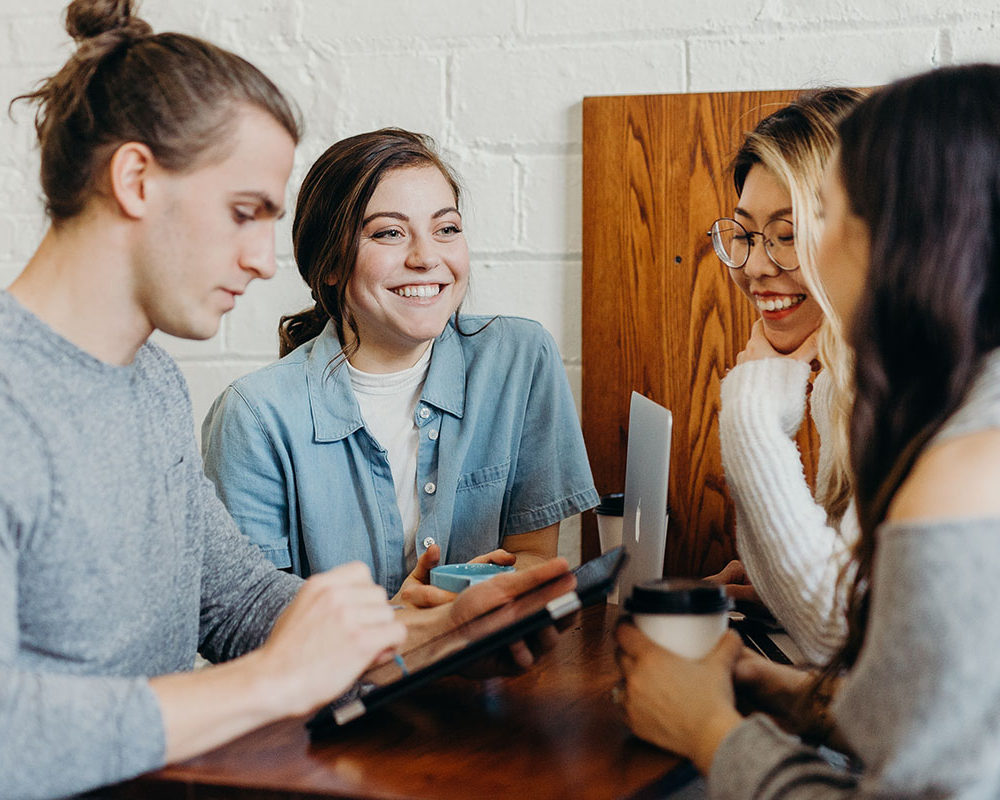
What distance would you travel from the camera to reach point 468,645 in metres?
0.78

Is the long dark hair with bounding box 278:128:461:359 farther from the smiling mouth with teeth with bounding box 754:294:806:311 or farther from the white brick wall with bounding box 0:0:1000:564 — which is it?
the smiling mouth with teeth with bounding box 754:294:806:311

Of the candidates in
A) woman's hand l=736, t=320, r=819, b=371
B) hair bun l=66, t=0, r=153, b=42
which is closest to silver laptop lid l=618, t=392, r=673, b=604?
woman's hand l=736, t=320, r=819, b=371

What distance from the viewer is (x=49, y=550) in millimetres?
803

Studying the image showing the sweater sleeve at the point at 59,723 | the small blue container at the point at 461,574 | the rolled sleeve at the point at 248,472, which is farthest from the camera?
the rolled sleeve at the point at 248,472

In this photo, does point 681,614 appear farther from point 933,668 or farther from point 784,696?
point 933,668

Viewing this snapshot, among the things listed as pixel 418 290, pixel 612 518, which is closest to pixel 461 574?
pixel 612 518

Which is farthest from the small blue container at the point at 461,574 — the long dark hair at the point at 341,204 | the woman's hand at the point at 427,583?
the long dark hair at the point at 341,204

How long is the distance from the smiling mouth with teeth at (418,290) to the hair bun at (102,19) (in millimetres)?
654

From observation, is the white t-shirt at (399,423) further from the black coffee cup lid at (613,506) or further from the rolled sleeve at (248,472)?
the black coffee cup lid at (613,506)

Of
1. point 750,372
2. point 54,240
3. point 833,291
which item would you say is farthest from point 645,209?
point 54,240

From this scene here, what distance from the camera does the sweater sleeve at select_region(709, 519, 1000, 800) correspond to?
0.57 metres

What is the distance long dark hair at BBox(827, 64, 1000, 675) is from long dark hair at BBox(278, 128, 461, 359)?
2.90ft

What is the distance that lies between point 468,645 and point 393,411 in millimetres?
809

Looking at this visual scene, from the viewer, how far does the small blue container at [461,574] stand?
3.84ft
